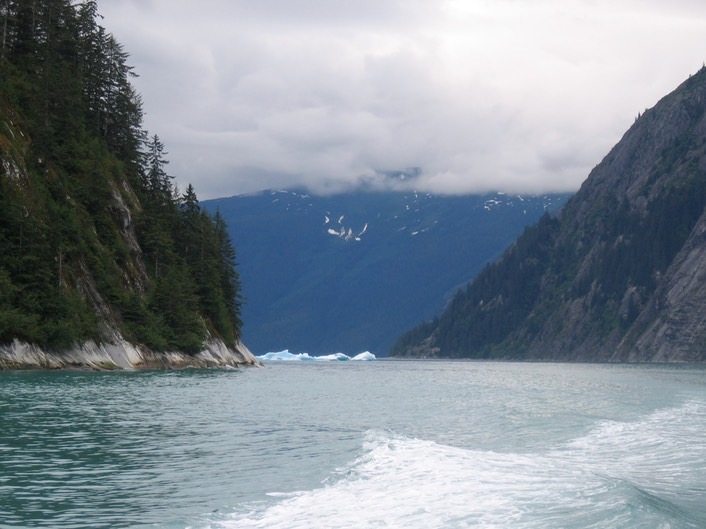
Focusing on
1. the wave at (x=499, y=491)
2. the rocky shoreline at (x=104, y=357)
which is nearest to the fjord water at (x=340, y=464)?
the wave at (x=499, y=491)

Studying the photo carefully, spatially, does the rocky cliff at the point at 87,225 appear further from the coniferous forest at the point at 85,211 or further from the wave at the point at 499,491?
the wave at the point at 499,491

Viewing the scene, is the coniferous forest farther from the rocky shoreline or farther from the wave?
the wave

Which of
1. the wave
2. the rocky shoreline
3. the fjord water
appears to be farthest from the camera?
the rocky shoreline

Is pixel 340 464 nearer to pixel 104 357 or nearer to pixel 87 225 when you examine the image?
pixel 104 357

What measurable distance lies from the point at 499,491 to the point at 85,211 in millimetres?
74829

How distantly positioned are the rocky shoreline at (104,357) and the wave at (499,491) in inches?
1875

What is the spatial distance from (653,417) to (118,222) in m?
68.7

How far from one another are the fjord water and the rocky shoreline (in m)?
19.4

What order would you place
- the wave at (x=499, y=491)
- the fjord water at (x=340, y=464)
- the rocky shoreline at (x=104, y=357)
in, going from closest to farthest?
the wave at (x=499, y=491)
the fjord water at (x=340, y=464)
the rocky shoreline at (x=104, y=357)

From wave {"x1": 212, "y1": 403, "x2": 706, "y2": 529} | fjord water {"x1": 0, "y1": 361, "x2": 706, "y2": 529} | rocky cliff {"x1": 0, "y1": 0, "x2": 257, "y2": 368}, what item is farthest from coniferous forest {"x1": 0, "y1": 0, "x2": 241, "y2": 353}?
wave {"x1": 212, "y1": 403, "x2": 706, "y2": 529}

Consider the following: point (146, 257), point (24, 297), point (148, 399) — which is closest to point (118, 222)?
point (146, 257)

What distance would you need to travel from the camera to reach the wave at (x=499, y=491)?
2134 cm

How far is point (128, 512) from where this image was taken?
21.5m

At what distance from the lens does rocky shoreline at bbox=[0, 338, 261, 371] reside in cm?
7450
